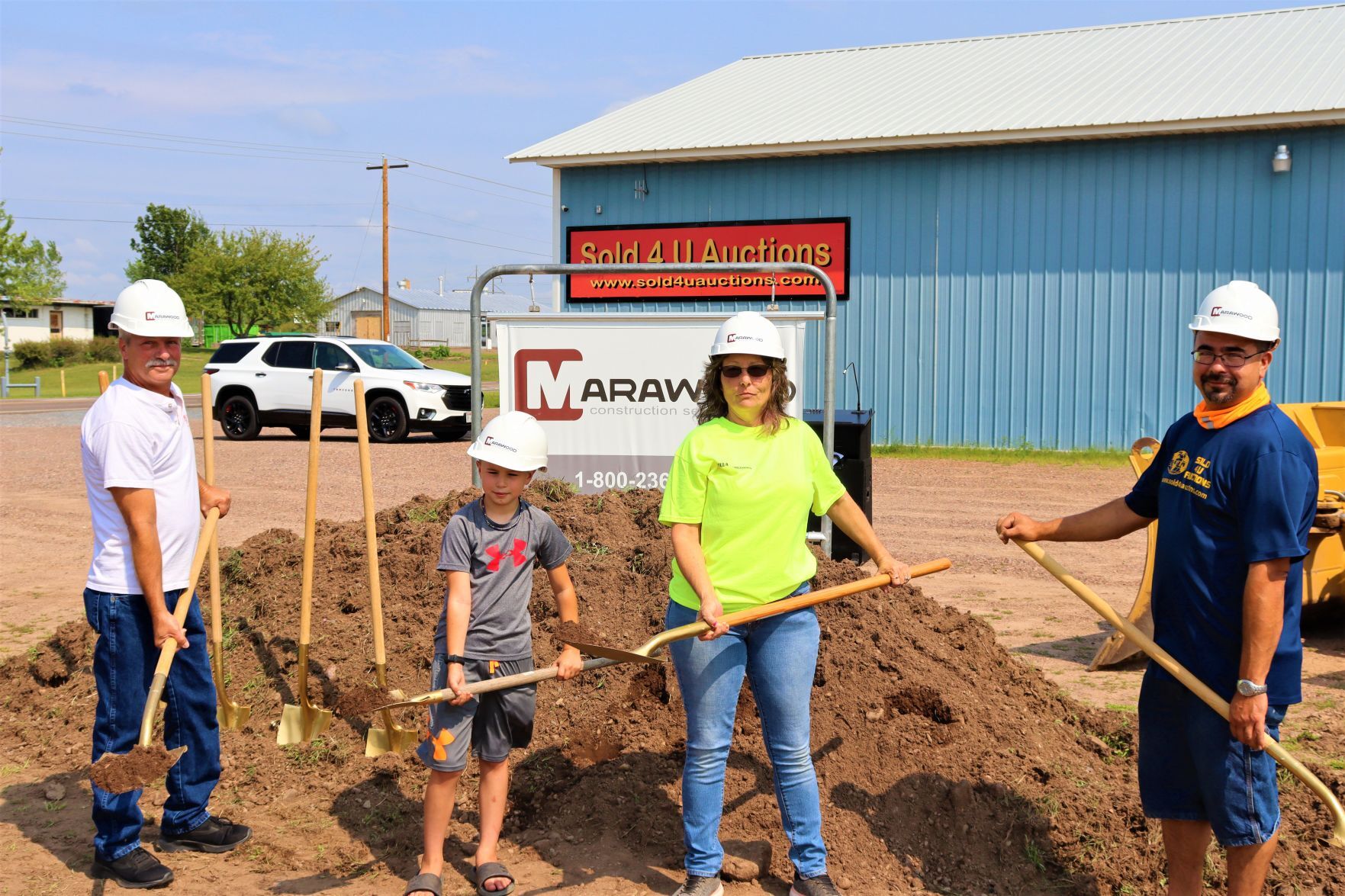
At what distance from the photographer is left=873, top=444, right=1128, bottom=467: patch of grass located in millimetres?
16891

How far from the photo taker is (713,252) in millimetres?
19234

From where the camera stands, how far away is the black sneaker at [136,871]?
411 cm

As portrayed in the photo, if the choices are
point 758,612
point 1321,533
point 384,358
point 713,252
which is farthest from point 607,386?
point 384,358

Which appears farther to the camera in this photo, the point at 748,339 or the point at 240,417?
the point at 240,417

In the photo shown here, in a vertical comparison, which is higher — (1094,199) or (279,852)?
(1094,199)

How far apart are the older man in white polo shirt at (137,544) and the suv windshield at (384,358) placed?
51.7ft

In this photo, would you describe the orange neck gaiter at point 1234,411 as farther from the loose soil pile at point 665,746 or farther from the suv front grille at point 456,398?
the suv front grille at point 456,398

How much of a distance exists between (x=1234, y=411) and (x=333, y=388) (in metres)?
17.3

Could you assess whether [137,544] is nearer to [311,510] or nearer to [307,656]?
[311,510]

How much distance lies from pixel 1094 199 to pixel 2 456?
16580mm

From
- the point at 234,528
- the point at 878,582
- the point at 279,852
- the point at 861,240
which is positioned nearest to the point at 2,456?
the point at 234,528

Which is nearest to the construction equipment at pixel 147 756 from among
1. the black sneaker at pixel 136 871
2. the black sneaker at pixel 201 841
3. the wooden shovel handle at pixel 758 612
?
the black sneaker at pixel 136 871

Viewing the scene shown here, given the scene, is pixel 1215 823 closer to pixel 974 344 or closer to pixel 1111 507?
pixel 1111 507

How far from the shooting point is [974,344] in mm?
17984
